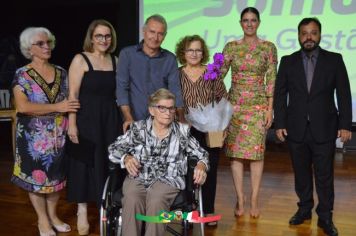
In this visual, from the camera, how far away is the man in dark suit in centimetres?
290

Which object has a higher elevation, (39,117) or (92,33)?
(92,33)

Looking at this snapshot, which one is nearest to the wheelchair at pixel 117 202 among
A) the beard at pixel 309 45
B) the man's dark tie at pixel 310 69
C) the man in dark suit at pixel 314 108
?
the man in dark suit at pixel 314 108

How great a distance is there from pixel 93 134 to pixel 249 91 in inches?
46.4

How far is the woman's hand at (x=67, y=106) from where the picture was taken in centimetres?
273

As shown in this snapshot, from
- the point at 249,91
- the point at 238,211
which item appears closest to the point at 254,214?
the point at 238,211

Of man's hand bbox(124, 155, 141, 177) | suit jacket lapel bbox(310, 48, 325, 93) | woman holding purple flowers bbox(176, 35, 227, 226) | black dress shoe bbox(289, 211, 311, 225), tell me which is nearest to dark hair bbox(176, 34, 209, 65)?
woman holding purple flowers bbox(176, 35, 227, 226)

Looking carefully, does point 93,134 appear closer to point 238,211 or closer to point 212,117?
point 212,117

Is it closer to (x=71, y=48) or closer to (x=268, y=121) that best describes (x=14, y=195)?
(x=268, y=121)

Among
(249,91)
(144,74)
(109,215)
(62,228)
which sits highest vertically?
(144,74)

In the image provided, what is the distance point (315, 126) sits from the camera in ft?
9.63

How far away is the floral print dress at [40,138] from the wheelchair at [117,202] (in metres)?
0.62

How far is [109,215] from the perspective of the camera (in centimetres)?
234

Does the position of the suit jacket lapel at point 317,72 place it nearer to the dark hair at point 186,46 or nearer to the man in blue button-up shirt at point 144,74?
the dark hair at point 186,46

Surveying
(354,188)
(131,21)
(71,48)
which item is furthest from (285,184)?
(71,48)
